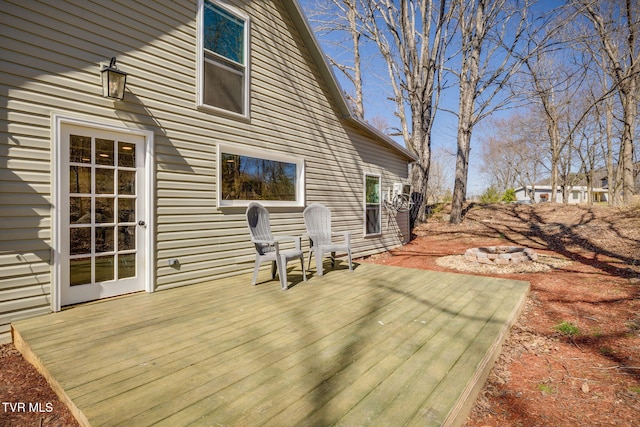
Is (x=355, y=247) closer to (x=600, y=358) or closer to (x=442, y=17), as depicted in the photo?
(x=600, y=358)

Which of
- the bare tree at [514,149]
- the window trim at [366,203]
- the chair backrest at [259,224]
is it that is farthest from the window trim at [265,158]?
the bare tree at [514,149]

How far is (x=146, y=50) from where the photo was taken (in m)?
3.65

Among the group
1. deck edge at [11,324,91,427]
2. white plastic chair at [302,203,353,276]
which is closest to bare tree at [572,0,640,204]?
white plastic chair at [302,203,353,276]

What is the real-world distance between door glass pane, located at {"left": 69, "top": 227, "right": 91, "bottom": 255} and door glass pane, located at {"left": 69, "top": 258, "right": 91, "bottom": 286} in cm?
9

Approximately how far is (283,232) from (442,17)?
997cm

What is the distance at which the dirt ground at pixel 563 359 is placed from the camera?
1.88 m

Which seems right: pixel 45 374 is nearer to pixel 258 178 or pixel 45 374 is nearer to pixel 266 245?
pixel 266 245

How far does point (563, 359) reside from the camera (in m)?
2.61

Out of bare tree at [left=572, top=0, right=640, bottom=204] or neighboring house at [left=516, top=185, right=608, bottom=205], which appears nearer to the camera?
bare tree at [left=572, top=0, right=640, bottom=204]

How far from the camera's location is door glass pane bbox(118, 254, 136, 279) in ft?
11.5

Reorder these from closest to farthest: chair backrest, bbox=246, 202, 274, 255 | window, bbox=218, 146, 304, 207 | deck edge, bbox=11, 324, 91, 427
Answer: deck edge, bbox=11, 324, 91, 427 → chair backrest, bbox=246, 202, 274, 255 → window, bbox=218, 146, 304, 207

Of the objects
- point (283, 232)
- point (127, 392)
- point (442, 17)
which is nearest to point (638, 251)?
point (283, 232)

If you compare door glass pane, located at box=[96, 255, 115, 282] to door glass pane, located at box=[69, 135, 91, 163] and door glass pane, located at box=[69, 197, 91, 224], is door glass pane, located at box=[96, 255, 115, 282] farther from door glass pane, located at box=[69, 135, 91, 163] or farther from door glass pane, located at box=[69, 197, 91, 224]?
door glass pane, located at box=[69, 135, 91, 163]

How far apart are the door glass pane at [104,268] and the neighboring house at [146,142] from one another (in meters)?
0.01
